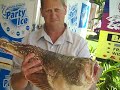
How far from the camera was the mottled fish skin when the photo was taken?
3.03 feet

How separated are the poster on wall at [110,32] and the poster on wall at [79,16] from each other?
175mm

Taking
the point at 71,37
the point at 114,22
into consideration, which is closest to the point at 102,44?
A: the point at 114,22

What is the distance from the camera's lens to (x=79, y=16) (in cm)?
166

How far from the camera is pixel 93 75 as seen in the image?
3.01ft

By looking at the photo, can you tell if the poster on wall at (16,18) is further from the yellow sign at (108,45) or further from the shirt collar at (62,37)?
the yellow sign at (108,45)

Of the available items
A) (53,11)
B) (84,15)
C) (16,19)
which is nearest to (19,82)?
(53,11)

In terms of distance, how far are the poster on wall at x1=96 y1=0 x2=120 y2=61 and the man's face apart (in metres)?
1.01

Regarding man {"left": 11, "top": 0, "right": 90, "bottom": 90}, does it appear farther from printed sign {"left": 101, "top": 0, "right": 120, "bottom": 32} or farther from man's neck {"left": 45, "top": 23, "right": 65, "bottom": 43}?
printed sign {"left": 101, "top": 0, "right": 120, "bottom": 32}

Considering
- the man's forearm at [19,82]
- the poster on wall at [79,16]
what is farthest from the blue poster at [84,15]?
the man's forearm at [19,82]

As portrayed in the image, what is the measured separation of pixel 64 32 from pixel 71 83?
0.91ft

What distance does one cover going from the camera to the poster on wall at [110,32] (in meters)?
2.00

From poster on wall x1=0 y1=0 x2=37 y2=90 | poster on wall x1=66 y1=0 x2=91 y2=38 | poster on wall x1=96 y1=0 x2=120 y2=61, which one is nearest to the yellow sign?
poster on wall x1=96 y1=0 x2=120 y2=61

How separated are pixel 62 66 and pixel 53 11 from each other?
0.78ft

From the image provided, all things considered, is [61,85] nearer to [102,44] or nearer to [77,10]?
[77,10]
